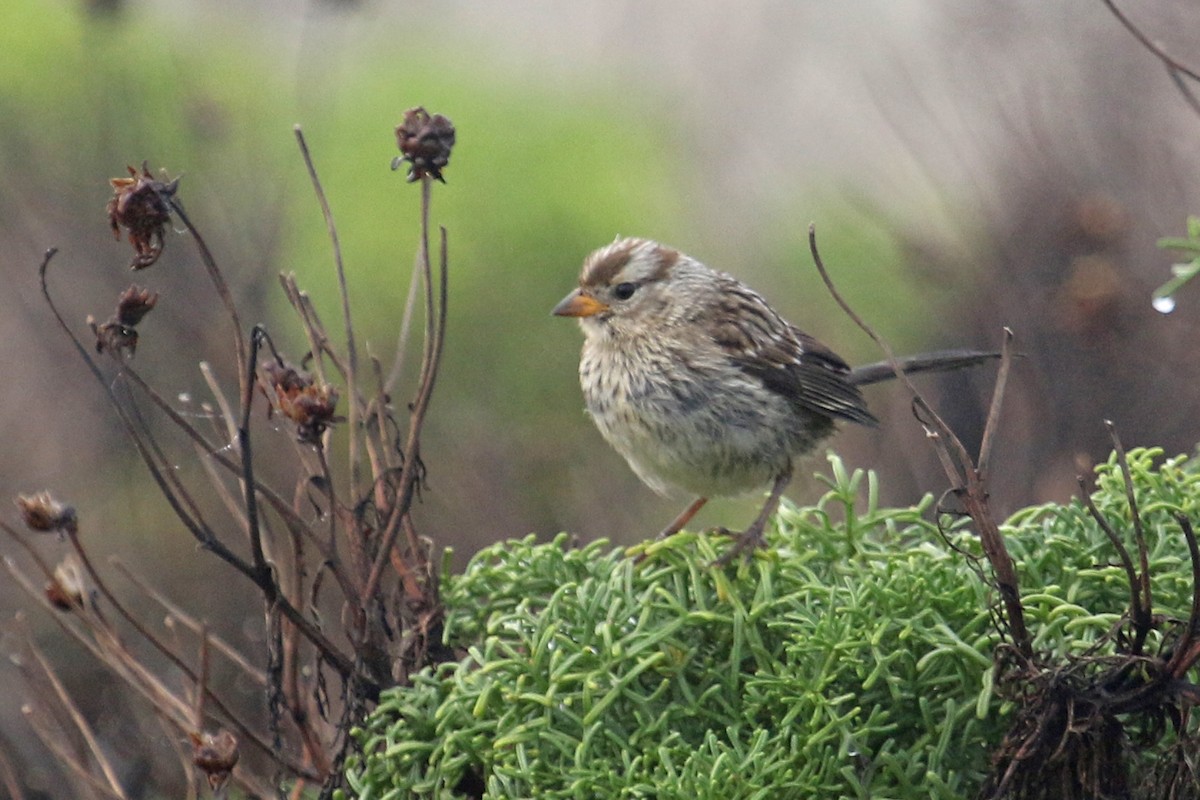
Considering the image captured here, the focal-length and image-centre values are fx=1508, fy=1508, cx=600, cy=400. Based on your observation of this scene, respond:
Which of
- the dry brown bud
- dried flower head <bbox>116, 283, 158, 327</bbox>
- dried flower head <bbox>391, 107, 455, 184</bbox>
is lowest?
the dry brown bud

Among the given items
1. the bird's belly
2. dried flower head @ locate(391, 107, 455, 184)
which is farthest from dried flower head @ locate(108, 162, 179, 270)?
the bird's belly

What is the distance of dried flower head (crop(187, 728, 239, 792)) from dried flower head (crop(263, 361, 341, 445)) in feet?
1.60

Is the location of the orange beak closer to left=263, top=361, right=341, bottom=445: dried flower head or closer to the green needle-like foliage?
the green needle-like foliage

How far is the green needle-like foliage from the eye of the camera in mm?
2230

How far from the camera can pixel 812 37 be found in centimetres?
1159

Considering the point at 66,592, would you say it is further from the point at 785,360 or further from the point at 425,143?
the point at 785,360

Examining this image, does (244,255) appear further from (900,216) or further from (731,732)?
(731,732)

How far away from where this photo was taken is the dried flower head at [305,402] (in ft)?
7.80

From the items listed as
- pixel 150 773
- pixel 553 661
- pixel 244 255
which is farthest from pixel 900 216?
pixel 553 661

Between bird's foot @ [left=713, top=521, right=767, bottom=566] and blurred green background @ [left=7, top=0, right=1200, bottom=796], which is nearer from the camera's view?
bird's foot @ [left=713, top=521, right=767, bottom=566]

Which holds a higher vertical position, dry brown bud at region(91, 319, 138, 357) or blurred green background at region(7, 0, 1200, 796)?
blurred green background at region(7, 0, 1200, 796)

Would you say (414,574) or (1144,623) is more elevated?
(414,574)

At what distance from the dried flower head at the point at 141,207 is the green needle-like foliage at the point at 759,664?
2.68ft

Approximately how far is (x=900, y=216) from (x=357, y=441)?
191 inches
